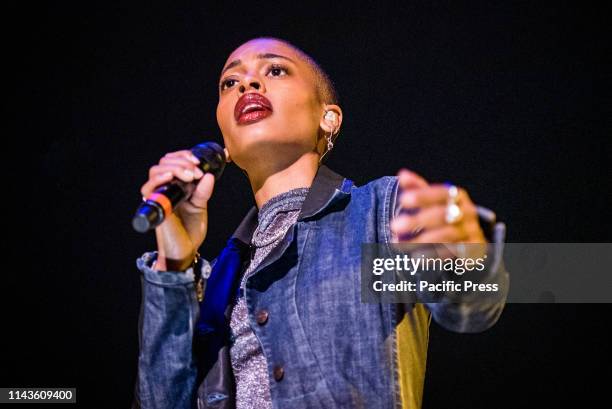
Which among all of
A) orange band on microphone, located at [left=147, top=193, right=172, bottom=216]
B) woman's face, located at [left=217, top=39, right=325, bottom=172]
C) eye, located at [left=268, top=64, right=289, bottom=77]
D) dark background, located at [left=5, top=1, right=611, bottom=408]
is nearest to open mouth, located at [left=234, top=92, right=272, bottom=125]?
woman's face, located at [left=217, top=39, right=325, bottom=172]

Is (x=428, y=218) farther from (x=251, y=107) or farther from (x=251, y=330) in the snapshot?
(x=251, y=107)

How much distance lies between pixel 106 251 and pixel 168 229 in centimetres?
123

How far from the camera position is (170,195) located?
1.14m

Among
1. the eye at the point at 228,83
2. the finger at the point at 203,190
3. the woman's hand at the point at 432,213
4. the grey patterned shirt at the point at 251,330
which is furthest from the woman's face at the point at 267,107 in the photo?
the woman's hand at the point at 432,213

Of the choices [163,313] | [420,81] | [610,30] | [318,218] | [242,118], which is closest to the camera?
[163,313]

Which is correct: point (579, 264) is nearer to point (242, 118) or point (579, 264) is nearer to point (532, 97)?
point (532, 97)

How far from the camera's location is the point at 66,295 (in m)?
2.39

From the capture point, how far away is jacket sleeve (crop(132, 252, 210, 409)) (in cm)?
135

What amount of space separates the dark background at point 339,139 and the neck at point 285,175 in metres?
0.60

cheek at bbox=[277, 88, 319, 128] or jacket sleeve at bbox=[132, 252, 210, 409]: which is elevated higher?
cheek at bbox=[277, 88, 319, 128]

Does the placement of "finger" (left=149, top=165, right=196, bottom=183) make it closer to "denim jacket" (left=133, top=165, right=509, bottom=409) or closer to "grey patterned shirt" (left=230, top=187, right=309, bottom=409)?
"denim jacket" (left=133, top=165, right=509, bottom=409)

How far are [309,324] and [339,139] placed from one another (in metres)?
1.19

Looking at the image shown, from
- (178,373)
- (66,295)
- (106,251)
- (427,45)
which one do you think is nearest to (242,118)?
(178,373)

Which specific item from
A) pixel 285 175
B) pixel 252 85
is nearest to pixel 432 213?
pixel 285 175
